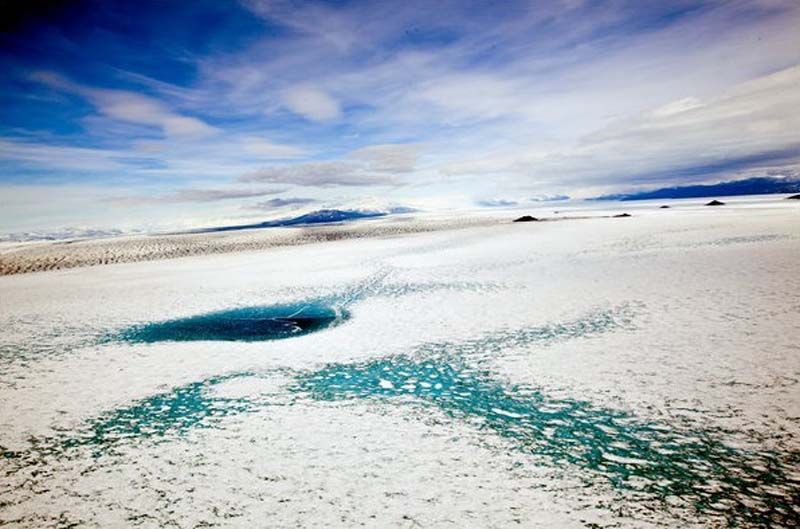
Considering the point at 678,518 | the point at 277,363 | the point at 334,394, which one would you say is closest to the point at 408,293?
the point at 277,363

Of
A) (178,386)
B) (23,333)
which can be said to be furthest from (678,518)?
(23,333)

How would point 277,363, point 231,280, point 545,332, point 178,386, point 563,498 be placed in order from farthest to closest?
point 231,280 < point 545,332 < point 277,363 < point 178,386 < point 563,498

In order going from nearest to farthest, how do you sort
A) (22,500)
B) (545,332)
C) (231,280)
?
(22,500), (545,332), (231,280)

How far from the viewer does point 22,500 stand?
13.1 ft

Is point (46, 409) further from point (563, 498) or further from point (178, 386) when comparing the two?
point (563, 498)

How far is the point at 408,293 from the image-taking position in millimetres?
13289

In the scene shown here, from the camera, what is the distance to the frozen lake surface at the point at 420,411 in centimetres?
374

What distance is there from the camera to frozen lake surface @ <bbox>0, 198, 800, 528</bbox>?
147 inches

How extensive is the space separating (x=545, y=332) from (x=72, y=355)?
9.86m

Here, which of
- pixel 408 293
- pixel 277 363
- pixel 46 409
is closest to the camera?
pixel 46 409

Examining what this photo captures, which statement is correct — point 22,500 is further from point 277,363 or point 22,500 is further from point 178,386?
point 277,363

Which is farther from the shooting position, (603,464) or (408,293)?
(408,293)

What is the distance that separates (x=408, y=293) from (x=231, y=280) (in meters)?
8.62

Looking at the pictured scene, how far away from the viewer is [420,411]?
5.54 m
